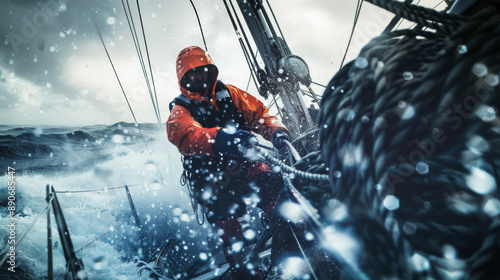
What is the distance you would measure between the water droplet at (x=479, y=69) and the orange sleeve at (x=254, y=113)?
6.83 ft

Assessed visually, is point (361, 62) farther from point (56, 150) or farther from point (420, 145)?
point (56, 150)

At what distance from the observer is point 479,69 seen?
0.28 metres

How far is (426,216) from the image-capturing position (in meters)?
0.36

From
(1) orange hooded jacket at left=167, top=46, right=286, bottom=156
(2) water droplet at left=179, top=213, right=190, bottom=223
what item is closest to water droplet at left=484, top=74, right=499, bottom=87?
(1) orange hooded jacket at left=167, top=46, right=286, bottom=156

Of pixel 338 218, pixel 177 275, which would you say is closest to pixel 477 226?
pixel 338 218

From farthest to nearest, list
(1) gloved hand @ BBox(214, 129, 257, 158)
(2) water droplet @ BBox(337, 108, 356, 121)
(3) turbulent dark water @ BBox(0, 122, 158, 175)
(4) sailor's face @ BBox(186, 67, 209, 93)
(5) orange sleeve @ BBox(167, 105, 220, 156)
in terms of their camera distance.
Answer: (3) turbulent dark water @ BBox(0, 122, 158, 175) → (4) sailor's face @ BBox(186, 67, 209, 93) → (5) orange sleeve @ BBox(167, 105, 220, 156) → (1) gloved hand @ BBox(214, 129, 257, 158) → (2) water droplet @ BBox(337, 108, 356, 121)

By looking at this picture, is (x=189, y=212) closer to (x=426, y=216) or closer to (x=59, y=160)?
(x=426, y=216)

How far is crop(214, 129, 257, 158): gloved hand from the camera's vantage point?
4.61ft

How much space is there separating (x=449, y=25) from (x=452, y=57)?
0.11 meters

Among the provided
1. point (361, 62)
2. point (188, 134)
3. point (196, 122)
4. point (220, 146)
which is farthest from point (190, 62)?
point (361, 62)

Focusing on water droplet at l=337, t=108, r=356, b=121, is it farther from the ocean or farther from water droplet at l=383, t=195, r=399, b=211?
the ocean

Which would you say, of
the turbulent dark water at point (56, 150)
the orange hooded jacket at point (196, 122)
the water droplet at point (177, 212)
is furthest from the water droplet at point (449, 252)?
the turbulent dark water at point (56, 150)

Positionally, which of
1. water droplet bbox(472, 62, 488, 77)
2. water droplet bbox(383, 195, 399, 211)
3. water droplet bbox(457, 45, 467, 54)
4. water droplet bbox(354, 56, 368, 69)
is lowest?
water droplet bbox(383, 195, 399, 211)

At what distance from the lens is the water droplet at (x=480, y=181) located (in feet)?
0.99
